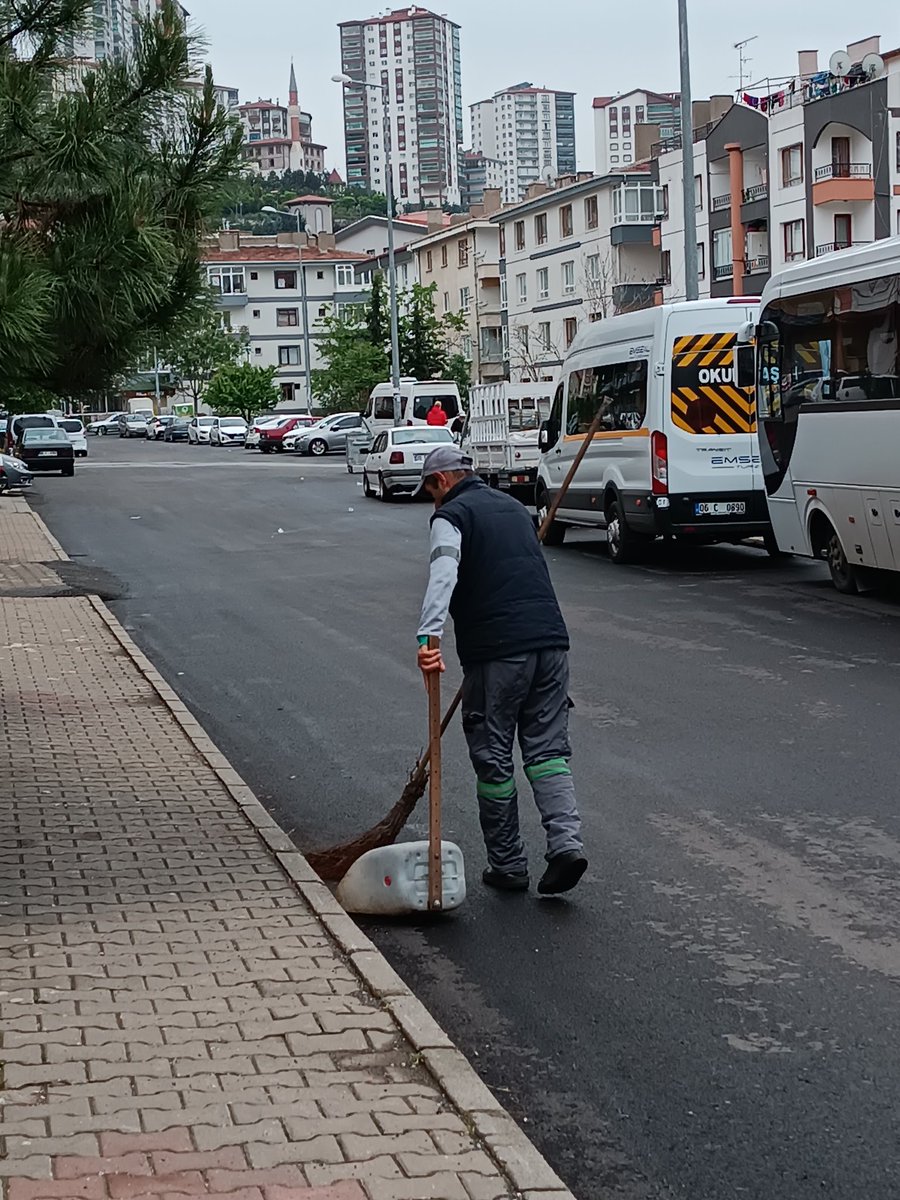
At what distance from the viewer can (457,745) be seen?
32.6ft

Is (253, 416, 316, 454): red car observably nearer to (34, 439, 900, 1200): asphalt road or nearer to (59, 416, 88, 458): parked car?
(59, 416, 88, 458): parked car

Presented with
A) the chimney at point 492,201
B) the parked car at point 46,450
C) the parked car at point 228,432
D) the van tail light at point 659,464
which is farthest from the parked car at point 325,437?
the van tail light at point 659,464

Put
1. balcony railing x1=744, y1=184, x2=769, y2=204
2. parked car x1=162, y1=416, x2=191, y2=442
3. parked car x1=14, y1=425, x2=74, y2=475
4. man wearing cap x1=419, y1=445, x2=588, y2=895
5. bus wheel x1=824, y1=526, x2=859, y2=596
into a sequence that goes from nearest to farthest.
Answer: man wearing cap x1=419, y1=445, x2=588, y2=895
bus wheel x1=824, y1=526, x2=859, y2=596
parked car x1=14, y1=425, x2=74, y2=475
balcony railing x1=744, y1=184, x2=769, y2=204
parked car x1=162, y1=416, x2=191, y2=442

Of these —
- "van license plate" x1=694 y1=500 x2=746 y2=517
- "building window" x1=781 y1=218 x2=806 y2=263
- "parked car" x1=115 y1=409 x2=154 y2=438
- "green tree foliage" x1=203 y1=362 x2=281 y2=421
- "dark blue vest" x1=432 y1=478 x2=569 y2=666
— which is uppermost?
"building window" x1=781 y1=218 x2=806 y2=263

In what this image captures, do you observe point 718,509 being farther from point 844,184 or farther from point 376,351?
point 376,351

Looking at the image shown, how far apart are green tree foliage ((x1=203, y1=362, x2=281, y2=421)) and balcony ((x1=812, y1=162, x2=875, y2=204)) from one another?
43.0m

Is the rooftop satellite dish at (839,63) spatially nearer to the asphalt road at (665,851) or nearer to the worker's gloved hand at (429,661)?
the asphalt road at (665,851)

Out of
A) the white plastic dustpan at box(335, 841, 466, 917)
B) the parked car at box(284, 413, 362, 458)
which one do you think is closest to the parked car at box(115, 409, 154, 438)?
the parked car at box(284, 413, 362, 458)

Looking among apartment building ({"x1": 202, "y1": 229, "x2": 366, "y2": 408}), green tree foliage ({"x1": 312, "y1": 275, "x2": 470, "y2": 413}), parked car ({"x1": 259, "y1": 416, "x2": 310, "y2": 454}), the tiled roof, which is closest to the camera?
parked car ({"x1": 259, "y1": 416, "x2": 310, "y2": 454})

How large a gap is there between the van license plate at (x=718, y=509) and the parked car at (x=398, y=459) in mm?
14098

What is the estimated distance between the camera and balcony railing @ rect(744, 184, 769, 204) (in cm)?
6084

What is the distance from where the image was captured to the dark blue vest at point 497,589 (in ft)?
22.3

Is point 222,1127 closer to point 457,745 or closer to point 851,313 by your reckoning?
point 457,745

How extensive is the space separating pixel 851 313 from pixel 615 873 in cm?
987
